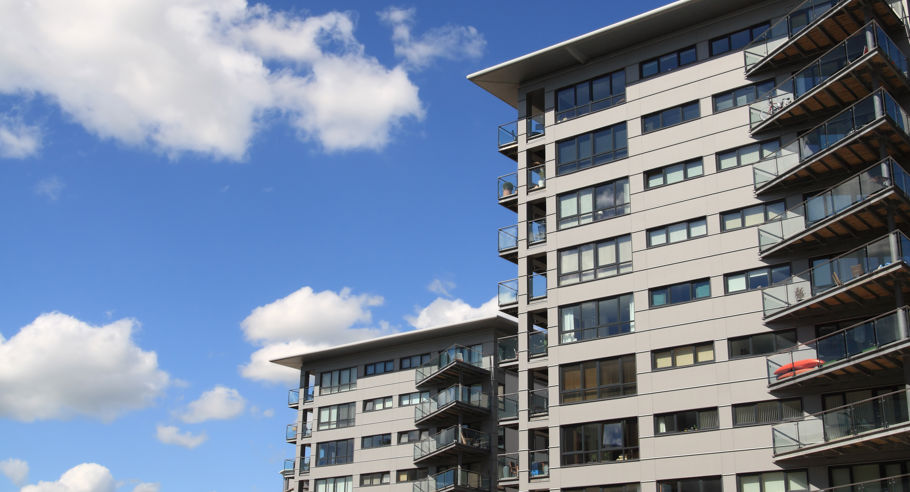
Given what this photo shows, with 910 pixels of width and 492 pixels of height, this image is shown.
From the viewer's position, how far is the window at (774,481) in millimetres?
32000

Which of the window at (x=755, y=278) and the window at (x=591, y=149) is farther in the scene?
the window at (x=591, y=149)

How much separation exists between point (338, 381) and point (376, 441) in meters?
5.94

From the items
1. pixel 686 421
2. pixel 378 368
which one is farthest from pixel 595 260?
pixel 378 368

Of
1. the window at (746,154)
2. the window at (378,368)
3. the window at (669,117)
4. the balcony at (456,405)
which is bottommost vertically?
the balcony at (456,405)

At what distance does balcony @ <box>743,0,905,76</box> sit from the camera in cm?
3347

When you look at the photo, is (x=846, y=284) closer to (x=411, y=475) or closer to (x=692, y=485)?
(x=692, y=485)

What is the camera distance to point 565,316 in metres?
40.1

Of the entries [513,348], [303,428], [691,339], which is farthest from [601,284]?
[303,428]

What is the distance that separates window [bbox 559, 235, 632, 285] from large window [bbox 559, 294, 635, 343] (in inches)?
46.3

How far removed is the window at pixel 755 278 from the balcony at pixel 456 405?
19.6 metres

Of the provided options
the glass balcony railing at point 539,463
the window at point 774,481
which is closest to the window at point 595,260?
the glass balcony railing at point 539,463

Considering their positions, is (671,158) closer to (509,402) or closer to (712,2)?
(712,2)

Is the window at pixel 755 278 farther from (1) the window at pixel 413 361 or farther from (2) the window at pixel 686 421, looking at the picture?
(1) the window at pixel 413 361

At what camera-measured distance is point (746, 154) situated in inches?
1446
